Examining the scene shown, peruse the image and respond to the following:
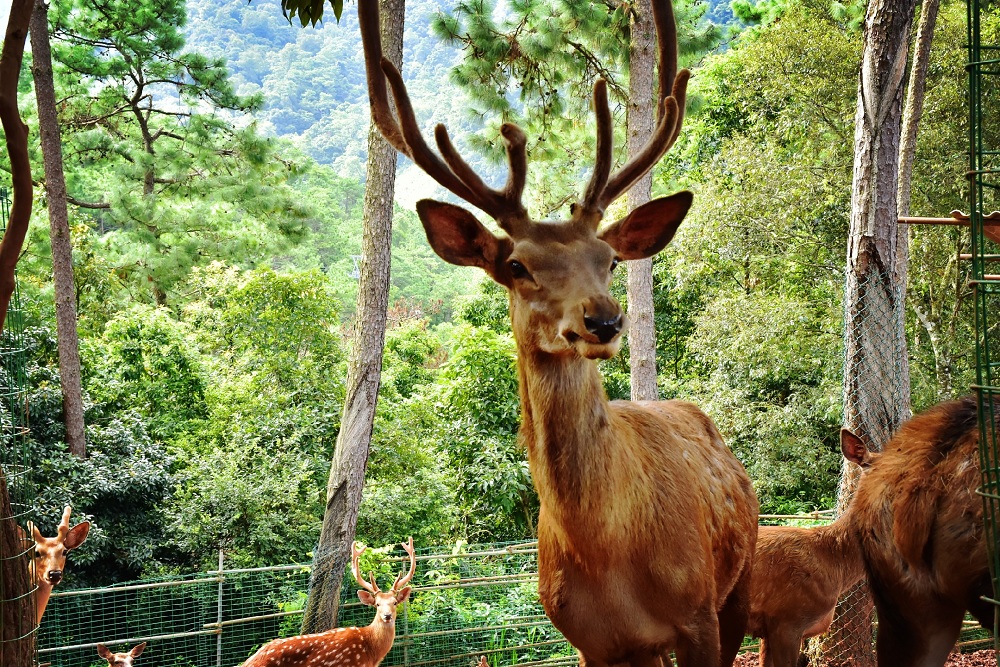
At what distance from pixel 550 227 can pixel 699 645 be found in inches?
58.5

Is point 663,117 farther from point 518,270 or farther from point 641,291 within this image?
point 641,291

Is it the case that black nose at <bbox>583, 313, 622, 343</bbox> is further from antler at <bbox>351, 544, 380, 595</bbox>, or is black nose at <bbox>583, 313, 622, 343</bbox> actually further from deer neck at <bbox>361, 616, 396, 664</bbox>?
antler at <bbox>351, 544, 380, 595</bbox>

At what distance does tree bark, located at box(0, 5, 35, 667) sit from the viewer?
8.32ft

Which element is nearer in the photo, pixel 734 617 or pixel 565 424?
pixel 565 424

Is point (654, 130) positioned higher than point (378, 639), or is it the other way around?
point (654, 130)

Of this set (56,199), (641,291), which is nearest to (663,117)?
(641,291)

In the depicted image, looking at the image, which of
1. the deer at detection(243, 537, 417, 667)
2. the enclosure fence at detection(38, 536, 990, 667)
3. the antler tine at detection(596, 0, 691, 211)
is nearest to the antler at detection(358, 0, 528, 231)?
the antler tine at detection(596, 0, 691, 211)

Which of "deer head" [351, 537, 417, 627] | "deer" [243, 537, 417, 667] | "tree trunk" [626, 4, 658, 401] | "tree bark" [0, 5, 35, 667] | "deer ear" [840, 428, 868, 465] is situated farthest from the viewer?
"tree trunk" [626, 4, 658, 401]

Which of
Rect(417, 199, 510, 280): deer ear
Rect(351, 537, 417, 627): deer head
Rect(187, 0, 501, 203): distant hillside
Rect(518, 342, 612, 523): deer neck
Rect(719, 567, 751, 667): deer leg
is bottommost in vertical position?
Rect(351, 537, 417, 627): deer head

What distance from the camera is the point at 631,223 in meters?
3.41

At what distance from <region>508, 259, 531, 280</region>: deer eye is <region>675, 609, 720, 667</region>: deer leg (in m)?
1.30

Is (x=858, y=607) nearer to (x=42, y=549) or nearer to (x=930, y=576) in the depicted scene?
(x=930, y=576)

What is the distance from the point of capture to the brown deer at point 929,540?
3.48 m

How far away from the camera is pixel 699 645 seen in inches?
123
